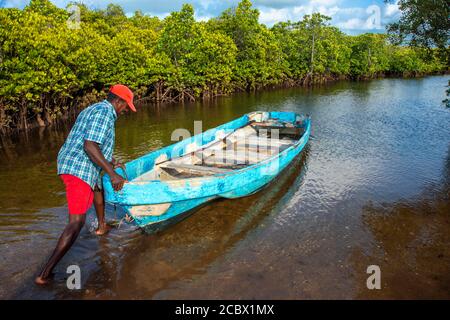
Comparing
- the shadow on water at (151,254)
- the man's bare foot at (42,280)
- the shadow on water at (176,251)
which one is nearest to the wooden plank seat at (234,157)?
the shadow on water at (176,251)

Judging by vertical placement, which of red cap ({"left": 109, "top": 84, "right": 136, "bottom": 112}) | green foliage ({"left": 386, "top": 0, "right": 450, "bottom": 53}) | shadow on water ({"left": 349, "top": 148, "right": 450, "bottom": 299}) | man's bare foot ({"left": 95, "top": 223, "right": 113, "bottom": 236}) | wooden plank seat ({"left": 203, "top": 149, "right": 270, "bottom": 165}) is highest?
green foliage ({"left": 386, "top": 0, "right": 450, "bottom": 53})

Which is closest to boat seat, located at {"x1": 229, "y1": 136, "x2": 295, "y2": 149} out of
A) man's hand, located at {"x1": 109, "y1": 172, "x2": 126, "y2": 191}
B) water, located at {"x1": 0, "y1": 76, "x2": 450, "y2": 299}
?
water, located at {"x1": 0, "y1": 76, "x2": 450, "y2": 299}

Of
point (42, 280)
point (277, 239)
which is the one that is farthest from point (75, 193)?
point (277, 239)

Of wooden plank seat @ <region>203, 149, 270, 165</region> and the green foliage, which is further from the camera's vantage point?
the green foliage

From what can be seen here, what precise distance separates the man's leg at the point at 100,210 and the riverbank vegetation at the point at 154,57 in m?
10.2

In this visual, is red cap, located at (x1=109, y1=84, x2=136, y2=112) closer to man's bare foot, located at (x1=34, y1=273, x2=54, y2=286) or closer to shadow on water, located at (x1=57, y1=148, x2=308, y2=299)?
shadow on water, located at (x1=57, y1=148, x2=308, y2=299)

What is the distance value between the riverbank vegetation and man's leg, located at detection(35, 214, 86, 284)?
36.8 ft

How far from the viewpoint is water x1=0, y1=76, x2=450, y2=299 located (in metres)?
4.87

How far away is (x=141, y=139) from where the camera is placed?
47.7ft

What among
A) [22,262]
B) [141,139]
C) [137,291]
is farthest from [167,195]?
[141,139]

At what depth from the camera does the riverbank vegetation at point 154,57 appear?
13.8 m

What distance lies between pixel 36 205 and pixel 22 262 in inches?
94.1

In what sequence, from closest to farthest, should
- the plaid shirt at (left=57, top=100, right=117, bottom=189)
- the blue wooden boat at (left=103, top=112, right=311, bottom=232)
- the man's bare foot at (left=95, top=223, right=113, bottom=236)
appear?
1. the plaid shirt at (left=57, top=100, right=117, bottom=189)
2. the blue wooden boat at (left=103, top=112, right=311, bottom=232)
3. the man's bare foot at (left=95, top=223, right=113, bottom=236)

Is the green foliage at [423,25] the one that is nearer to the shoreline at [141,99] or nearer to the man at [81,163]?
the man at [81,163]
